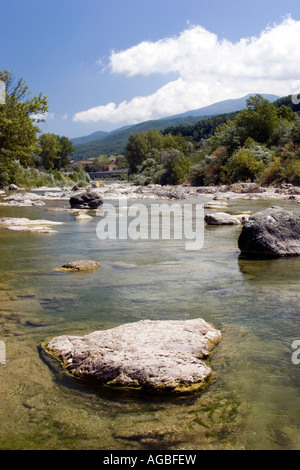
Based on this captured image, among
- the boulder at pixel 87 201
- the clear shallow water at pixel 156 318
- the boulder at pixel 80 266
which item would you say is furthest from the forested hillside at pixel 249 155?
the boulder at pixel 80 266

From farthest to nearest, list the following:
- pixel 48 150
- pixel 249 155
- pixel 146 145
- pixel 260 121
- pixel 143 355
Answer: pixel 48 150 → pixel 146 145 → pixel 260 121 → pixel 249 155 → pixel 143 355

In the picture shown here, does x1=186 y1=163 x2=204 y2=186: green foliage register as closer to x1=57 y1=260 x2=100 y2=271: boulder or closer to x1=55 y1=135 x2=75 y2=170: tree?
x1=57 y1=260 x2=100 y2=271: boulder

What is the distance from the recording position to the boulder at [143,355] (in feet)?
10.8

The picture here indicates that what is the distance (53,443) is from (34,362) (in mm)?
1245

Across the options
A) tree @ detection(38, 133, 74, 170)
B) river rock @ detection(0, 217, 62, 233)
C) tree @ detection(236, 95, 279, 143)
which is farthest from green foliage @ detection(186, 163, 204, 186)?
tree @ detection(38, 133, 74, 170)

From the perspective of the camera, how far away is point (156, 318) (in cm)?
489

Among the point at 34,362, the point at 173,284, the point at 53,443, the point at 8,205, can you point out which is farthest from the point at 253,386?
the point at 8,205

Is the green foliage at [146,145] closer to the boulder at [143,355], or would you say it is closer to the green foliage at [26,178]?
the green foliage at [26,178]

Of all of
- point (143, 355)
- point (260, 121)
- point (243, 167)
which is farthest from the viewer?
point (260, 121)

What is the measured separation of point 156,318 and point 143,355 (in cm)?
135

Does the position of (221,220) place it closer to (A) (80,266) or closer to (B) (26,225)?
(B) (26,225)

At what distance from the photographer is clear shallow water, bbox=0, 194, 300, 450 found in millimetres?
2711

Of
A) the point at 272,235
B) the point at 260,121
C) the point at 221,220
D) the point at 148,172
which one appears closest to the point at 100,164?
the point at 148,172

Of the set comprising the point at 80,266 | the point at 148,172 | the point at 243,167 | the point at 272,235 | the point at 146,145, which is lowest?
the point at 80,266
